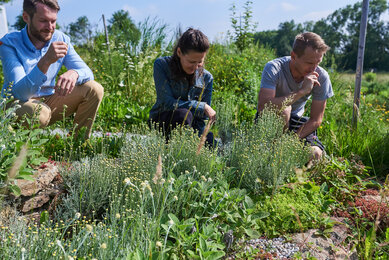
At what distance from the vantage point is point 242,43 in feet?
25.7

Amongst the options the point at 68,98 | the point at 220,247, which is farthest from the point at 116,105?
the point at 220,247

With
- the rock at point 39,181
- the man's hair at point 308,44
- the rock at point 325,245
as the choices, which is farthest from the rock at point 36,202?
the man's hair at point 308,44

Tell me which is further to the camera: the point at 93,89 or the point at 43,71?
the point at 93,89

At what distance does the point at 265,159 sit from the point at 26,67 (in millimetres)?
2379

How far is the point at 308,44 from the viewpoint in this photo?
321 centimetres

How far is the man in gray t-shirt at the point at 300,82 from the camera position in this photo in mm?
3240

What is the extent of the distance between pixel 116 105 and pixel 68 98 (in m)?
1.38

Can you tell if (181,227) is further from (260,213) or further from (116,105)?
(116,105)

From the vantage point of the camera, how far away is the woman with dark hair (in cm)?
319

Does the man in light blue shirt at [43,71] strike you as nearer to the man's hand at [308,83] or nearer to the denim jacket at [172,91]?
the denim jacket at [172,91]

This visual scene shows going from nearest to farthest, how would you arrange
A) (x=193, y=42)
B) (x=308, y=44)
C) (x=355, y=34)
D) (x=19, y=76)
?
(x=19, y=76) → (x=193, y=42) → (x=308, y=44) → (x=355, y=34)

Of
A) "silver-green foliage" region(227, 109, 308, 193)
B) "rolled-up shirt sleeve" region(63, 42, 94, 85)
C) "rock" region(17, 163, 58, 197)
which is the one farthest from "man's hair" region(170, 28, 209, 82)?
"rock" region(17, 163, 58, 197)

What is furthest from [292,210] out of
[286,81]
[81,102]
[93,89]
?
[81,102]

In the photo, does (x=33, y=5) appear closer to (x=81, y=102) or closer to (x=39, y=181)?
(x=81, y=102)
